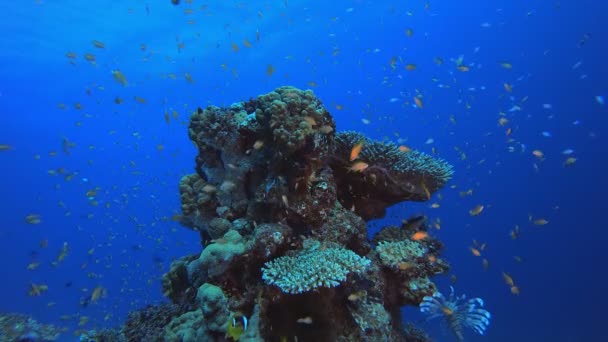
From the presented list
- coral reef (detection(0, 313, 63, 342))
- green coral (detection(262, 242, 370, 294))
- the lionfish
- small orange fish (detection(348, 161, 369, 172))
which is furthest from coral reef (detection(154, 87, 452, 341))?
coral reef (detection(0, 313, 63, 342))

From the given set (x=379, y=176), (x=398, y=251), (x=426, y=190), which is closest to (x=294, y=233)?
(x=398, y=251)

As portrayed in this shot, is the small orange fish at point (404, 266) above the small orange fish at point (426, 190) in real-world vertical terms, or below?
below

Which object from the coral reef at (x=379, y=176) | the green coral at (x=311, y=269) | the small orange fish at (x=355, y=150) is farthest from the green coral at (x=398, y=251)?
the small orange fish at (x=355, y=150)

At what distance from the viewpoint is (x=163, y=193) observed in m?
130

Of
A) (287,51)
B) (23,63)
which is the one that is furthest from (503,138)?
(23,63)

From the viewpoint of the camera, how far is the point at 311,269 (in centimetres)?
518

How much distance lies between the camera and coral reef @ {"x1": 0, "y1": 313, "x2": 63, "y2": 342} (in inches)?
414

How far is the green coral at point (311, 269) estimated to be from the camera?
5027mm

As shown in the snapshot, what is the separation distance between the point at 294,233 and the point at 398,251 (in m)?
1.91

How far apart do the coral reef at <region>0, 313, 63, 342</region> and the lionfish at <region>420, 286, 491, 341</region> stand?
1077 centimetres

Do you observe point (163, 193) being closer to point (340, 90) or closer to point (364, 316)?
point (340, 90)

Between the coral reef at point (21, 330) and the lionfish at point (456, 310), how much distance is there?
10.8 meters

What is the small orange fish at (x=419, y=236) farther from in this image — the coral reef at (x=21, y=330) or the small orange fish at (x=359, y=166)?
the coral reef at (x=21, y=330)

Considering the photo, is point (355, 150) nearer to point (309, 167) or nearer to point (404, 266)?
point (309, 167)
